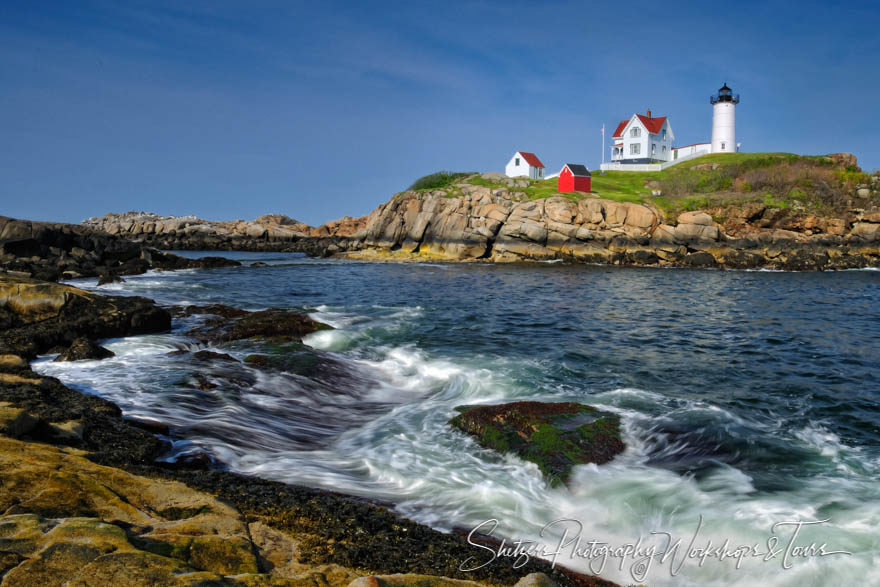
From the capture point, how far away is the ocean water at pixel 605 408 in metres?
6.01

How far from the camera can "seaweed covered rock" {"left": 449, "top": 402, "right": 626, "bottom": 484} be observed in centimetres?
775

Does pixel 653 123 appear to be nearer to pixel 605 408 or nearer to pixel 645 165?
pixel 645 165

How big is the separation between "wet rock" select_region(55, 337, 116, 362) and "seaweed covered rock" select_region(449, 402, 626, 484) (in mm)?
8470

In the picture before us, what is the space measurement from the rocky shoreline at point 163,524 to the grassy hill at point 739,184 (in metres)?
57.8

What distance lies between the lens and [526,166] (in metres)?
81.5

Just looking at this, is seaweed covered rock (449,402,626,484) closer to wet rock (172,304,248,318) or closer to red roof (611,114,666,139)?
wet rock (172,304,248,318)

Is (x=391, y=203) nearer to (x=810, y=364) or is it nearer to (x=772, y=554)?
(x=810, y=364)

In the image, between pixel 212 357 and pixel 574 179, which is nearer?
pixel 212 357

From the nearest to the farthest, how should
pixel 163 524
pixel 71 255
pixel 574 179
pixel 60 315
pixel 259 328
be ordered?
→ 1. pixel 163 524
2. pixel 60 315
3. pixel 259 328
4. pixel 71 255
5. pixel 574 179

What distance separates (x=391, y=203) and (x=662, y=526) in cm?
6621

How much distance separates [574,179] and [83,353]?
59223 mm

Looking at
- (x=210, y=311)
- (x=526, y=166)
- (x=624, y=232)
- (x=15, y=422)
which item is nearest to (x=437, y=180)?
(x=526, y=166)

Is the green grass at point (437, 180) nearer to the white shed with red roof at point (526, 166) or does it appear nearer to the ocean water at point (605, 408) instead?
the white shed with red roof at point (526, 166)

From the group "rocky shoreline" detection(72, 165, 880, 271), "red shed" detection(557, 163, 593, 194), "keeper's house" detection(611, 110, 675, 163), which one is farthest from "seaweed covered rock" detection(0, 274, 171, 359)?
"keeper's house" detection(611, 110, 675, 163)
